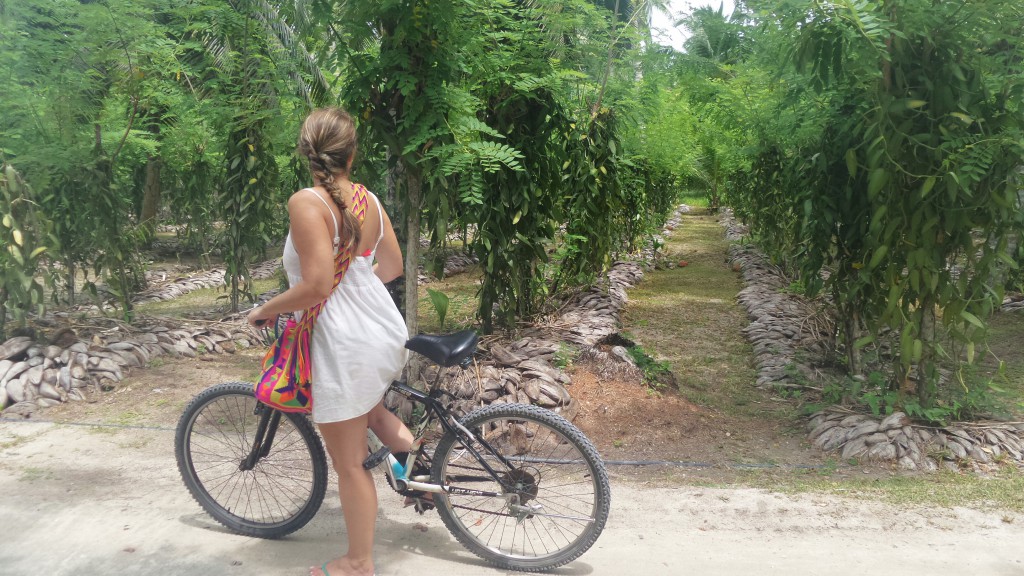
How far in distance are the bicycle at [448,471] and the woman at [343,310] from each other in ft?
0.51

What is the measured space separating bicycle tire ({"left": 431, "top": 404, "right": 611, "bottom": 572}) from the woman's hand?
2.78 ft

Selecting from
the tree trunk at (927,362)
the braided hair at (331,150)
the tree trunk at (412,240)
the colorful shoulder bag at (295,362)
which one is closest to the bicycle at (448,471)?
the colorful shoulder bag at (295,362)

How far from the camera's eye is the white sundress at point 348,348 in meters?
2.78

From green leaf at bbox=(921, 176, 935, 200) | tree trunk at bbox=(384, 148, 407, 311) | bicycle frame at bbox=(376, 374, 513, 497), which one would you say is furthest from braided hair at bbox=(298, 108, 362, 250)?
green leaf at bbox=(921, 176, 935, 200)

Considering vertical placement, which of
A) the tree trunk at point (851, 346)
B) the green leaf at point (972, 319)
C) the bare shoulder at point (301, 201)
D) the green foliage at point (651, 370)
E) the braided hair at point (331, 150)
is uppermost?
the braided hair at point (331, 150)

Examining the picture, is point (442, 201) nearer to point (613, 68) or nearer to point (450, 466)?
point (450, 466)

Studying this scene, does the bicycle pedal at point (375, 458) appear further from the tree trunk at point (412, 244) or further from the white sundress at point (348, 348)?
the tree trunk at point (412, 244)

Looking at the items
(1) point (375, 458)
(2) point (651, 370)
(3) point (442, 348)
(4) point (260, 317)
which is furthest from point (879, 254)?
(4) point (260, 317)

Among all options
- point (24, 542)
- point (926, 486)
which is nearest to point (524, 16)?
point (926, 486)

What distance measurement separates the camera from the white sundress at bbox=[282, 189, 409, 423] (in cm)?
278

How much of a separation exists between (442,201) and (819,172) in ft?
9.13

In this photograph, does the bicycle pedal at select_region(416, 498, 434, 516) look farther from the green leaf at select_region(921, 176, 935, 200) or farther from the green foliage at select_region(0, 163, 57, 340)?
the green foliage at select_region(0, 163, 57, 340)

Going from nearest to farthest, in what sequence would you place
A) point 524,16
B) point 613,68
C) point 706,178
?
point 524,16 → point 613,68 → point 706,178

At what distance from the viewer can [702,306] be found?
9938mm
